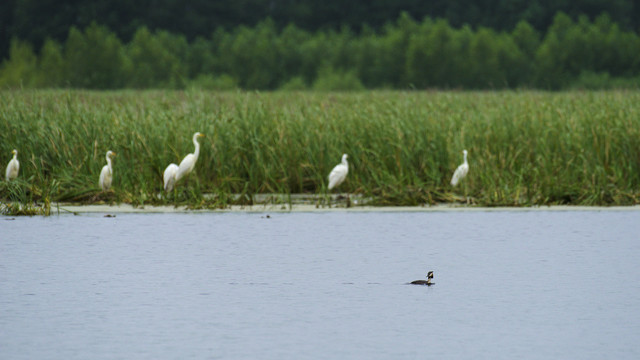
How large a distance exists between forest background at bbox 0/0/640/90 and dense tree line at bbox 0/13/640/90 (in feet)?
0.16

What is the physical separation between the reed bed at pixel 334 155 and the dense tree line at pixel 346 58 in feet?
83.7

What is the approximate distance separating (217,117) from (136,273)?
18.4 ft

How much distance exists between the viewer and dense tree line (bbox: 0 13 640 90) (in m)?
39.0

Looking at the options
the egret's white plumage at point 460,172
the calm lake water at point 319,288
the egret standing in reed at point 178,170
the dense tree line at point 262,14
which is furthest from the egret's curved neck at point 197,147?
the dense tree line at point 262,14

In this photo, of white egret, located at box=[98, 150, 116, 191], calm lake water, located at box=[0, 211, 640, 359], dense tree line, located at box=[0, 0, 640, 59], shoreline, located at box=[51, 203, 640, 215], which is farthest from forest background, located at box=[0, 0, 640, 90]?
calm lake water, located at box=[0, 211, 640, 359]

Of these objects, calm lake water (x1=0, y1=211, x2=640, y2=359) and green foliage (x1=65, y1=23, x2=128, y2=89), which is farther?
green foliage (x1=65, y1=23, x2=128, y2=89)

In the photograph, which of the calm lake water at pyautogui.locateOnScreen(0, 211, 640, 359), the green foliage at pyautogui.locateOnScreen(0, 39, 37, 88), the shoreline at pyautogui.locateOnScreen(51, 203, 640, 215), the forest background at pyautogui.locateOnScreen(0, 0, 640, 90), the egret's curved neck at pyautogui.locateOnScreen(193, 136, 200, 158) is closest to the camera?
the calm lake water at pyautogui.locateOnScreen(0, 211, 640, 359)

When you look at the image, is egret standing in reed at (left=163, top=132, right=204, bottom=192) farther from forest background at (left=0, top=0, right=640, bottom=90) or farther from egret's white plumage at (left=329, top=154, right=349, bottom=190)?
forest background at (left=0, top=0, right=640, bottom=90)

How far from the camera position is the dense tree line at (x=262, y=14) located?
42.8m

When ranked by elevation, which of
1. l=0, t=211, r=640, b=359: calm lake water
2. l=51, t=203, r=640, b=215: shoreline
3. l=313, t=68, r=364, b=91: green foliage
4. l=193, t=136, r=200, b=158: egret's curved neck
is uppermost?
l=313, t=68, r=364, b=91: green foliage

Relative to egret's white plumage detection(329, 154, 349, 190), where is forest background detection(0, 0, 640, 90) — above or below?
above

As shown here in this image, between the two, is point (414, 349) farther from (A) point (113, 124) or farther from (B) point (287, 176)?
(A) point (113, 124)

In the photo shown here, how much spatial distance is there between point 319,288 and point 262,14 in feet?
131

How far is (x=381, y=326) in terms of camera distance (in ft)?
17.2
